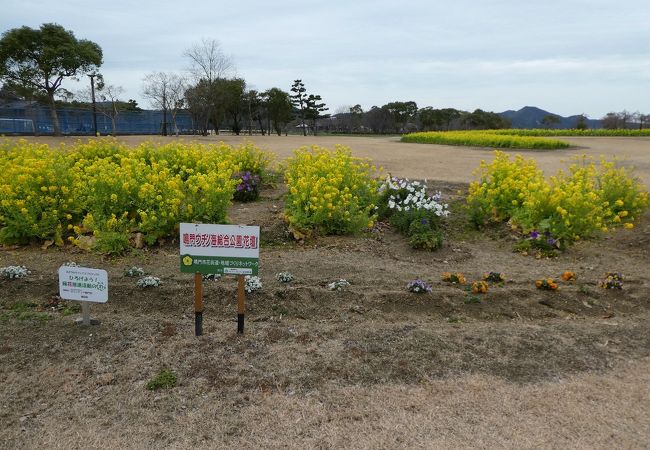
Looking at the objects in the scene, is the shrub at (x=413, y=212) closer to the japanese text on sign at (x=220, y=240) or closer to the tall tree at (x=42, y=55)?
the japanese text on sign at (x=220, y=240)

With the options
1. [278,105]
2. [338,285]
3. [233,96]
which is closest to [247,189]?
[338,285]

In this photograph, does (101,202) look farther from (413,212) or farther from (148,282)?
(413,212)

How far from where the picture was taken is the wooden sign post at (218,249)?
10.9 feet

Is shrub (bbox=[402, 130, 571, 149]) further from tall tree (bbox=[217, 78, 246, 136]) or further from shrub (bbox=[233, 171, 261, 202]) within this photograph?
tall tree (bbox=[217, 78, 246, 136])

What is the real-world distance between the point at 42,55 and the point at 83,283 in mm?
24080

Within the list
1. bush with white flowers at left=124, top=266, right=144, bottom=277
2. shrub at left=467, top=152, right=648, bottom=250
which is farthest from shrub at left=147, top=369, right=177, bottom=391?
shrub at left=467, top=152, right=648, bottom=250

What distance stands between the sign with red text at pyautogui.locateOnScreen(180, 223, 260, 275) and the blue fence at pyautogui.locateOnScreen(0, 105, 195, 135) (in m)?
25.3

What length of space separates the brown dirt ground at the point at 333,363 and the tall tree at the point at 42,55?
2216 centimetres

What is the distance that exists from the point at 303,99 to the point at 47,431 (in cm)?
4611

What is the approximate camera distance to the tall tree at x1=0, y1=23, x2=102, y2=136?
75.8ft

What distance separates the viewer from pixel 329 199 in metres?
5.72

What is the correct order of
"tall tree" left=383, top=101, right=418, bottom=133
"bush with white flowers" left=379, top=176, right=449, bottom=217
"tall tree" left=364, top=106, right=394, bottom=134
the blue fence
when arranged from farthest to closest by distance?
"tall tree" left=364, top=106, right=394, bottom=134
"tall tree" left=383, top=101, right=418, bottom=133
the blue fence
"bush with white flowers" left=379, top=176, right=449, bottom=217

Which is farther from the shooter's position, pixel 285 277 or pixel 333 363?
pixel 285 277

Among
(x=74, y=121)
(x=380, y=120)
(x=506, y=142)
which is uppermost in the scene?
(x=380, y=120)
